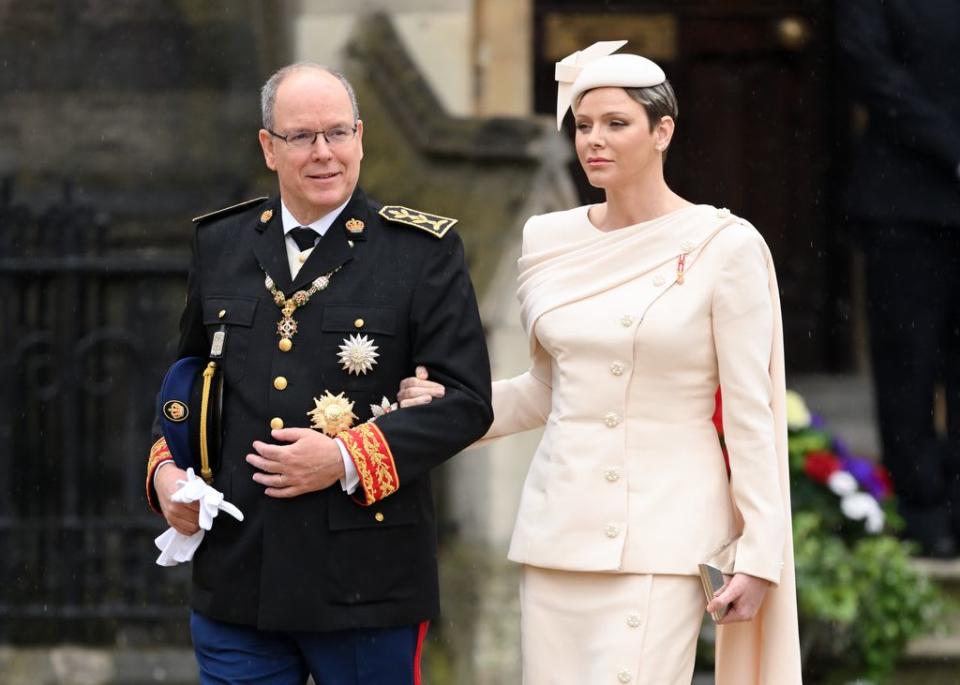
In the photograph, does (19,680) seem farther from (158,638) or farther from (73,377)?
(73,377)

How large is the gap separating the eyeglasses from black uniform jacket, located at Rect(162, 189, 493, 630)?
6.8 inches

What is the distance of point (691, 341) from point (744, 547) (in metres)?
0.41

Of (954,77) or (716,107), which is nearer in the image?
(954,77)

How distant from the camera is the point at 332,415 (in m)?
3.95

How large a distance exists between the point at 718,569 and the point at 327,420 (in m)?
0.81

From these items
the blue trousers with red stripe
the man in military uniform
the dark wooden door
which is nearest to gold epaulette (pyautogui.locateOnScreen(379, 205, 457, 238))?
the man in military uniform

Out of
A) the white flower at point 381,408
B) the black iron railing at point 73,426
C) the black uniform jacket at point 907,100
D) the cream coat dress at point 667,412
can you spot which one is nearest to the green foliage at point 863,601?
the black uniform jacket at point 907,100

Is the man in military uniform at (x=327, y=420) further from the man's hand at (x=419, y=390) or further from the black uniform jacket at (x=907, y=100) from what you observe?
the black uniform jacket at (x=907, y=100)

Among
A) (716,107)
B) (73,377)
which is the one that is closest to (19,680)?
(73,377)

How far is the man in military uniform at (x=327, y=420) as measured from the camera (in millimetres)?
3947

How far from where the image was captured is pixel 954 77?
7.16m

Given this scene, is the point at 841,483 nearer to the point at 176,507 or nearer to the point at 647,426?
the point at 647,426

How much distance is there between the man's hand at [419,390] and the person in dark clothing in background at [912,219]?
3.48m

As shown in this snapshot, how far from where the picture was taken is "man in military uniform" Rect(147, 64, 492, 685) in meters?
3.95
